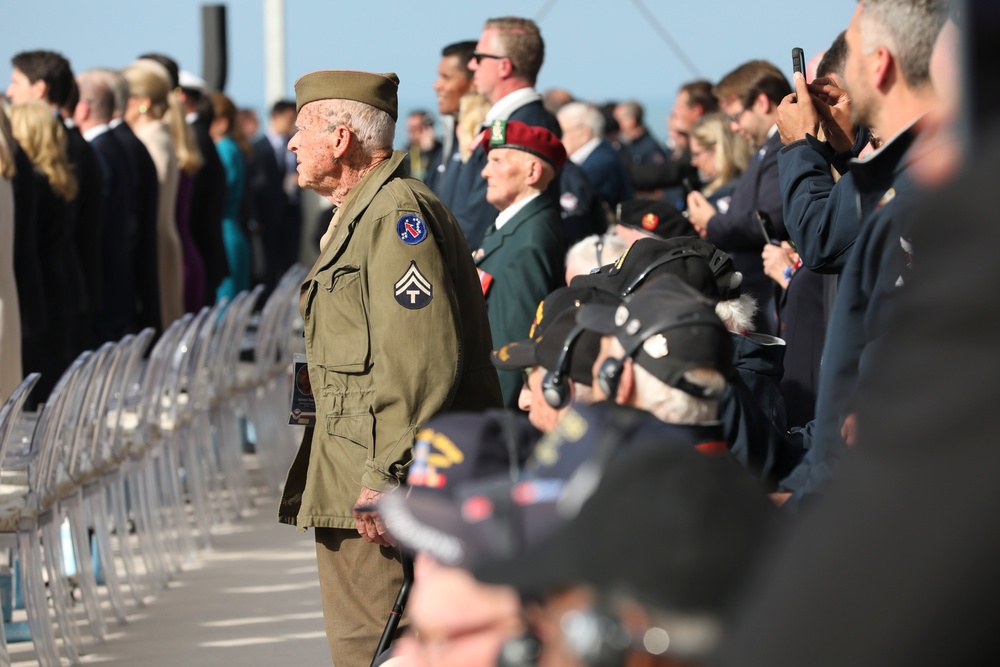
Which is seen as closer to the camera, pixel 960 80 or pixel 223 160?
pixel 960 80

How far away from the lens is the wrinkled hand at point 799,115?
11.0 feet

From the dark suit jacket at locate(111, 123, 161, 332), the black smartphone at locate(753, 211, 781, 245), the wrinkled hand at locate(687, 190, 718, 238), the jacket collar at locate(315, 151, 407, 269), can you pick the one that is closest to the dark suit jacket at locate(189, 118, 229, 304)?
the dark suit jacket at locate(111, 123, 161, 332)

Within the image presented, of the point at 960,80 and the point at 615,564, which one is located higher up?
the point at 960,80

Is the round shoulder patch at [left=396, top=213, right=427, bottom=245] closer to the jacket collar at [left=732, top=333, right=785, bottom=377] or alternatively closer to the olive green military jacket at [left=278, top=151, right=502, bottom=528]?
the olive green military jacket at [left=278, top=151, right=502, bottom=528]

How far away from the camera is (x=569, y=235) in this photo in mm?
6133

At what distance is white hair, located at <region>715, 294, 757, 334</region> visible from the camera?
3695 mm

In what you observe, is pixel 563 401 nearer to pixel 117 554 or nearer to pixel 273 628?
pixel 273 628

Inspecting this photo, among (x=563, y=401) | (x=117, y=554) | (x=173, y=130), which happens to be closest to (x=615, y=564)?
(x=563, y=401)

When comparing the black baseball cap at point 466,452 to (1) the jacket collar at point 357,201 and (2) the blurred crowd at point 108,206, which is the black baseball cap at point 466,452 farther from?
(2) the blurred crowd at point 108,206

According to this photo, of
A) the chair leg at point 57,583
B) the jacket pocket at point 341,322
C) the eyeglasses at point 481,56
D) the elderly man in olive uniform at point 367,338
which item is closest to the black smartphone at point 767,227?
the eyeglasses at point 481,56

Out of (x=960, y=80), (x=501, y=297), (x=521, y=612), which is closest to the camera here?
(x=960, y=80)

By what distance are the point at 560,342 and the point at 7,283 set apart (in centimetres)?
444

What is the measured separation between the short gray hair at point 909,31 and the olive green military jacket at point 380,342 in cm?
146

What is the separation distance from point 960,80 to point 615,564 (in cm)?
49
